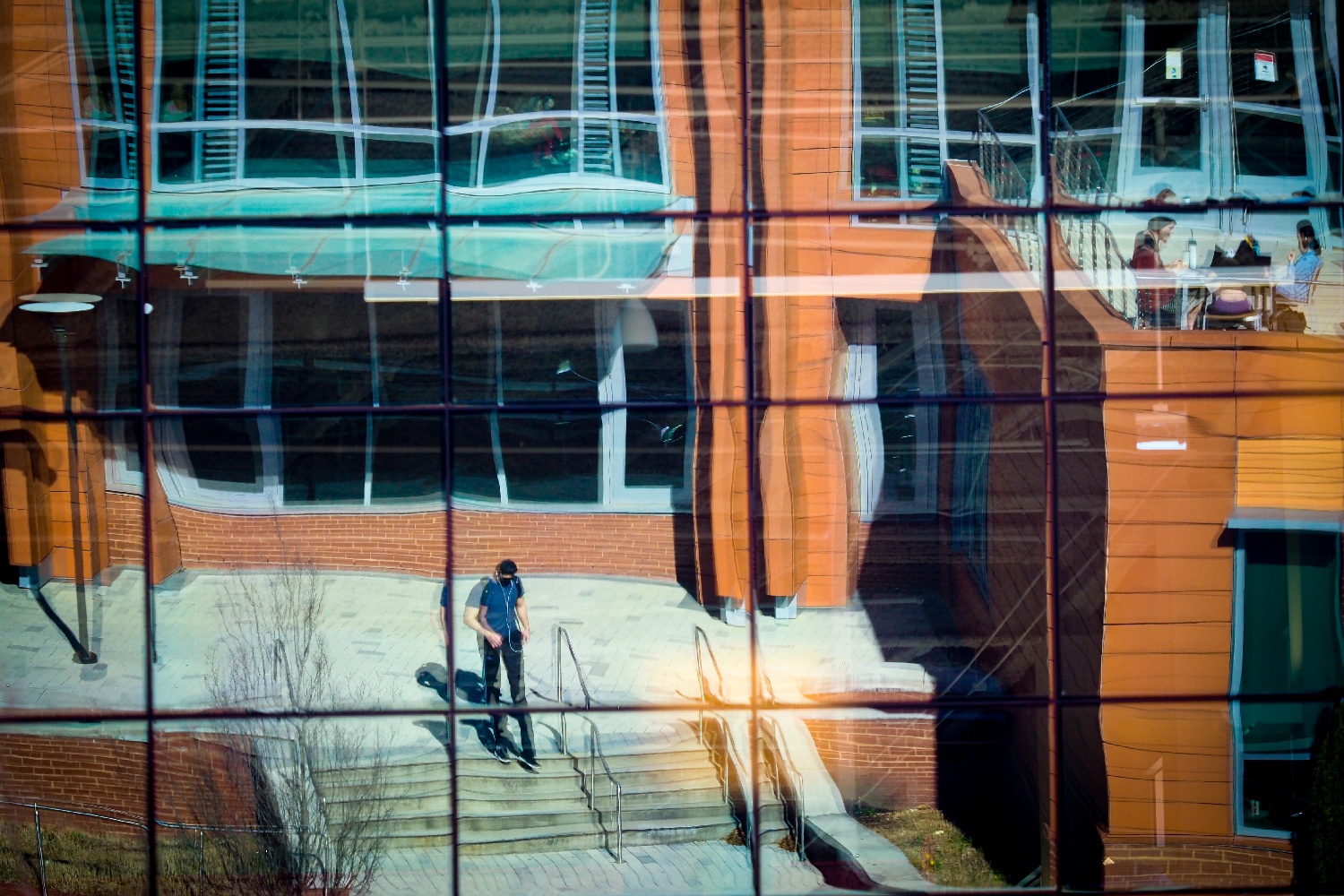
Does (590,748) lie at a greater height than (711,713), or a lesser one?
lesser

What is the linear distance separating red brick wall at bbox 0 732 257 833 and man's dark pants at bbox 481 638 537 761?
1.70 m

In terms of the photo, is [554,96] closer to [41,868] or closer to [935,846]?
[935,846]

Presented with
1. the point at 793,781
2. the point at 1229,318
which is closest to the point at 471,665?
the point at 793,781

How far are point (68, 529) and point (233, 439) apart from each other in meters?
1.33

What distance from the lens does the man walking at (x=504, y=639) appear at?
20.1 feet

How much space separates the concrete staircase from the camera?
607 centimetres

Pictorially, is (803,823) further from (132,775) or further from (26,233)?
(26,233)

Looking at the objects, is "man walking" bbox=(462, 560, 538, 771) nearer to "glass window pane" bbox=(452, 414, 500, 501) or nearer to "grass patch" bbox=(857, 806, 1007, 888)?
"glass window pane" bbox=(452, 414, 500, 501)

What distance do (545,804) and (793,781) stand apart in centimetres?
170

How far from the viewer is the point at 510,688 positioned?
6152mm

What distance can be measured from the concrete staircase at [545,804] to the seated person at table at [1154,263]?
13.8ft

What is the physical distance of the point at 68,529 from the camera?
20.6 ft

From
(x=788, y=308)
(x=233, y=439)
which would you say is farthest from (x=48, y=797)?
(x=788, y=308)

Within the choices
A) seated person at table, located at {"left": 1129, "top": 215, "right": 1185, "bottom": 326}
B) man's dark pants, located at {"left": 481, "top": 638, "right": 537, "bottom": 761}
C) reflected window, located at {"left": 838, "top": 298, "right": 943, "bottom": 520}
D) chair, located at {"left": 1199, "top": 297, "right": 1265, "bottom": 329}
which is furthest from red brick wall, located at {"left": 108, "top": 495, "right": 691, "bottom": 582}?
chair, located at {"left": 1199, "top": 297, "right": 1265, "bottom": 329}
